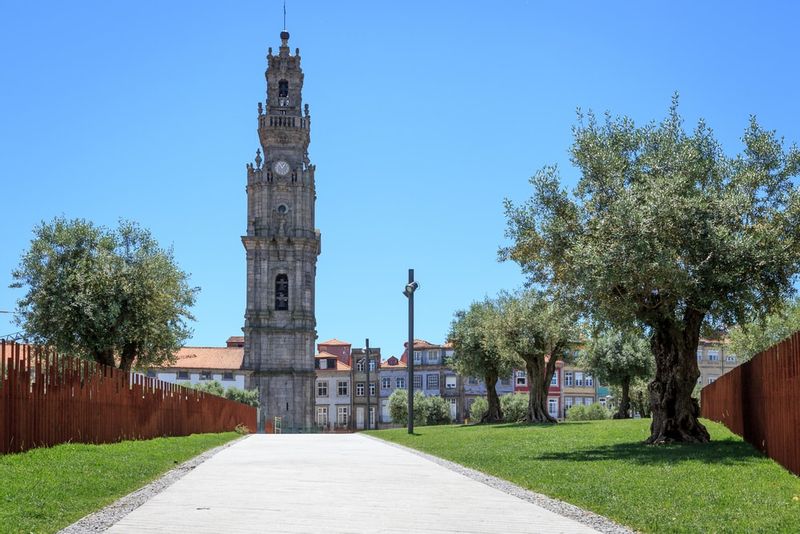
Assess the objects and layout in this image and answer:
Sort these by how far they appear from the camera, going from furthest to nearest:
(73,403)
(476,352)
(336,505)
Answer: (476,352) → (73,403) → (336,505)

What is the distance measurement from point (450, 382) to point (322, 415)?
17.9 meters

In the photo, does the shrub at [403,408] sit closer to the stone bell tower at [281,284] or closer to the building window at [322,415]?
the stone bell tower at [281,284]

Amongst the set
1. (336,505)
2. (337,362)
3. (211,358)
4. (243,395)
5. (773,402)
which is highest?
(211,358)

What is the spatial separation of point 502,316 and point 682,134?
31015 millimetres


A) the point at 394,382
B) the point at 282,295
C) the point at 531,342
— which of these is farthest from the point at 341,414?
the point at 531,342

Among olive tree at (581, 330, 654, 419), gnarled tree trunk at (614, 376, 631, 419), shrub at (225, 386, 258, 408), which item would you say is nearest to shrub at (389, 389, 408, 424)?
shrub at (225, 386, 258, 408)

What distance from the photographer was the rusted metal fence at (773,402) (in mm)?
17484

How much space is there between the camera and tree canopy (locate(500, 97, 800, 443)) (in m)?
23.8

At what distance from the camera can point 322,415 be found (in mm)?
133250

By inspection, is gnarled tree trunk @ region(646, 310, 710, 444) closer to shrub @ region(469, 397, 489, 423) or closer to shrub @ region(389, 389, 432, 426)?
shrub @ region(469, 397, 489, 423)

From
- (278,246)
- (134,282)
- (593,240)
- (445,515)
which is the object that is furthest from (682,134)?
(278,246)

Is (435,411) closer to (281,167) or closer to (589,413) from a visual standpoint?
(589,413)

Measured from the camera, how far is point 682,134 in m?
27.0

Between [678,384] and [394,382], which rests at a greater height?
[394,382]
